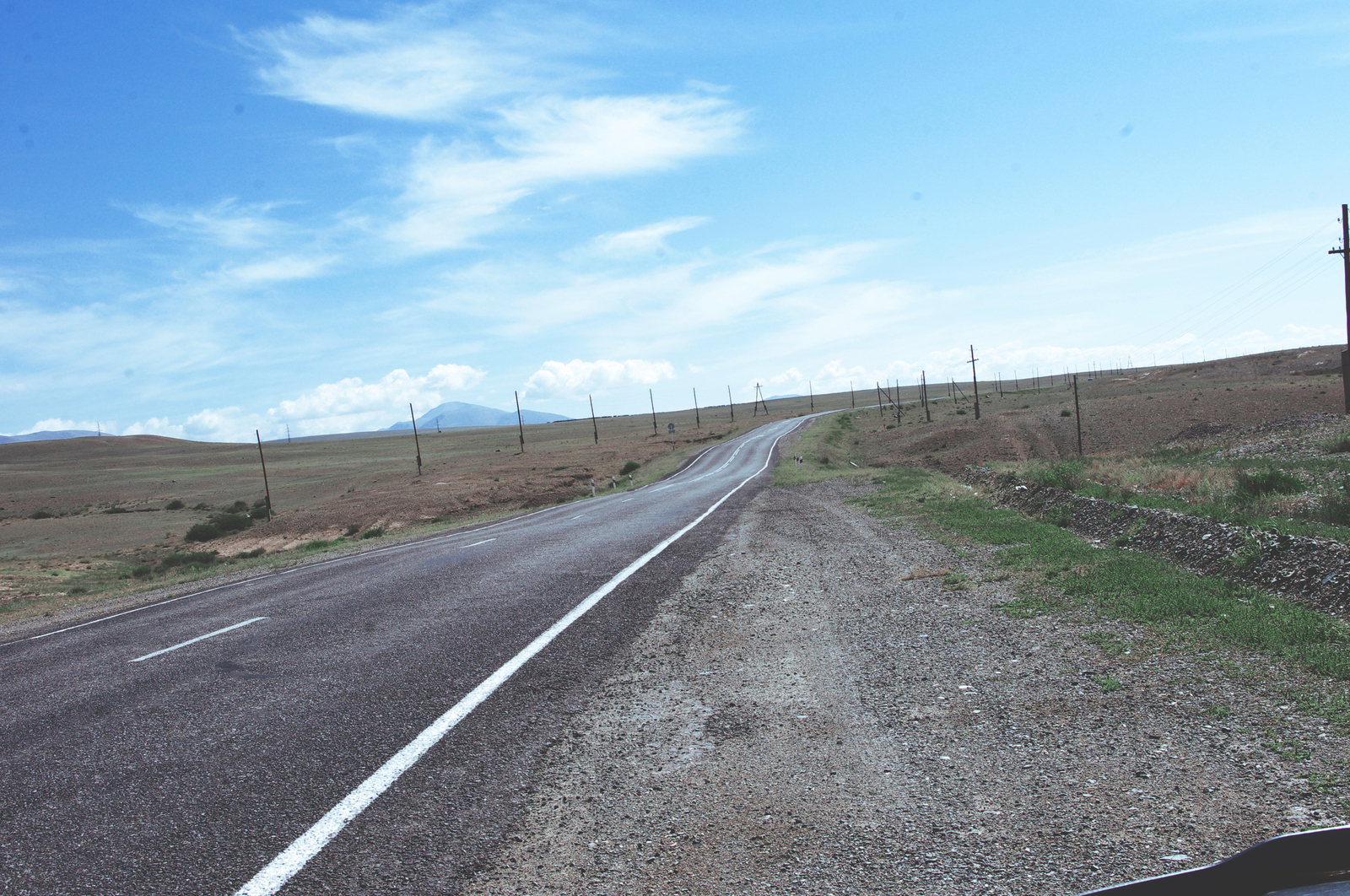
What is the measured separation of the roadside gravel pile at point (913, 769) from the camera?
3049 millimetres

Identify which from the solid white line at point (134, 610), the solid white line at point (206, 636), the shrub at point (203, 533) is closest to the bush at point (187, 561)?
the shrub at point (203, 533)

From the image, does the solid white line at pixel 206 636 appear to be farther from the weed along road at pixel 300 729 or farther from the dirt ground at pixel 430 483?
the dirt ground at pixel 430 483

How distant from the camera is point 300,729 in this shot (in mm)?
5055

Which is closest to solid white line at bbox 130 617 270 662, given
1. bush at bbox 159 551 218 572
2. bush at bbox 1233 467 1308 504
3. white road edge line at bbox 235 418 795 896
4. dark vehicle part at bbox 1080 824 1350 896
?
white road edge line at bbox 235 418 795 896

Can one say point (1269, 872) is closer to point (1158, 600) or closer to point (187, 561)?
point (1158, 600)

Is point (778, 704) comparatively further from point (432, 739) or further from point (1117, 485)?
point (1117, 485)

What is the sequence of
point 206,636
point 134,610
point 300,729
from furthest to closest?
point 134,610 < point 206,636 < point 300,729

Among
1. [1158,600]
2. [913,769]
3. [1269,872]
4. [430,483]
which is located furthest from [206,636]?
[430,483]

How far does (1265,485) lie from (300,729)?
48.7 feet

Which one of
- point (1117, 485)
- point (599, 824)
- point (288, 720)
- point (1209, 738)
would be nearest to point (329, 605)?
point (288, 720)

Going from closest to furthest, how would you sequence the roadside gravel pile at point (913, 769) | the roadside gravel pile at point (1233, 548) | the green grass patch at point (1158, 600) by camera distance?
the roadside gravel pile at point (913, 769), the green grass patch at point (1158, 600), the roadside gravel pile at point (1233, 548)

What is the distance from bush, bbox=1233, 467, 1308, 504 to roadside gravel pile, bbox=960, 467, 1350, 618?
2564 mm

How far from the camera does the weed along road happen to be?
135 inches

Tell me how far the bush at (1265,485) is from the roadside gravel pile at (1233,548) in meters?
2.56
